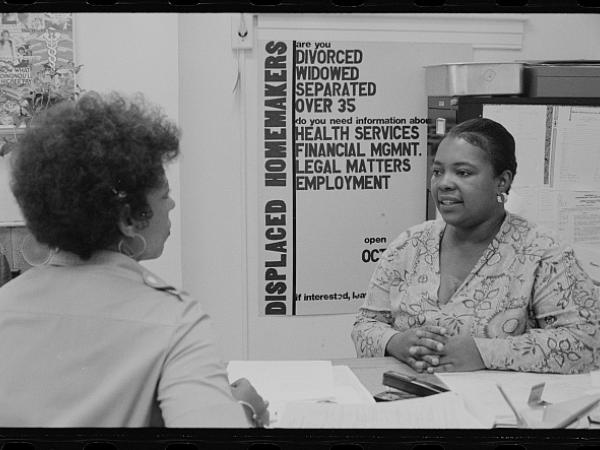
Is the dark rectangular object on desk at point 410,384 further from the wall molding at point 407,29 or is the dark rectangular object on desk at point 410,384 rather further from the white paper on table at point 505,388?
the wall molding at point 407,29

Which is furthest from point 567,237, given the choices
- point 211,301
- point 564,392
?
point 211,301

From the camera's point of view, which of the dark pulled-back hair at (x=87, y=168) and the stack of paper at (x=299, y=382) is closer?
the dark pulled-back hair at (x=87, y=168)

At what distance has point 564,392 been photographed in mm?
1524

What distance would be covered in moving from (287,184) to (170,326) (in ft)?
2.55

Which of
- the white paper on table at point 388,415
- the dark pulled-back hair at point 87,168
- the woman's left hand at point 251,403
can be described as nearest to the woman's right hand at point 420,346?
the white paper on table at point 388,415

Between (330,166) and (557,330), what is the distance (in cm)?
62

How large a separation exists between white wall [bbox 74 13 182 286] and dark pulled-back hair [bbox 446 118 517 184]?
2.17 ft

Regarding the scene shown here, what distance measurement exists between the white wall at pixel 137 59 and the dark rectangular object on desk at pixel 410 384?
49 centimetres

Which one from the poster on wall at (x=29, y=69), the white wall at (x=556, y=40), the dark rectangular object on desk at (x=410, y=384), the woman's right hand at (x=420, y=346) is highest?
the white wall at (x=556, y=40)

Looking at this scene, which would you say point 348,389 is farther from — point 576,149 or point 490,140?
point 576,149

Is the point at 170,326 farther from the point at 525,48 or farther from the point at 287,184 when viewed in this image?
the point at 525,48

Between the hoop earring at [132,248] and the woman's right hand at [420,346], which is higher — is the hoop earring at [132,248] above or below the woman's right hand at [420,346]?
above

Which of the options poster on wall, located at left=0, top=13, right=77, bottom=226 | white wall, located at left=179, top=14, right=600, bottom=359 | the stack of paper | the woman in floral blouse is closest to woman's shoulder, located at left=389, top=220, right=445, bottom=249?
the woman in floral blouse

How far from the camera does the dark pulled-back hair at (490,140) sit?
1775 millimetres
